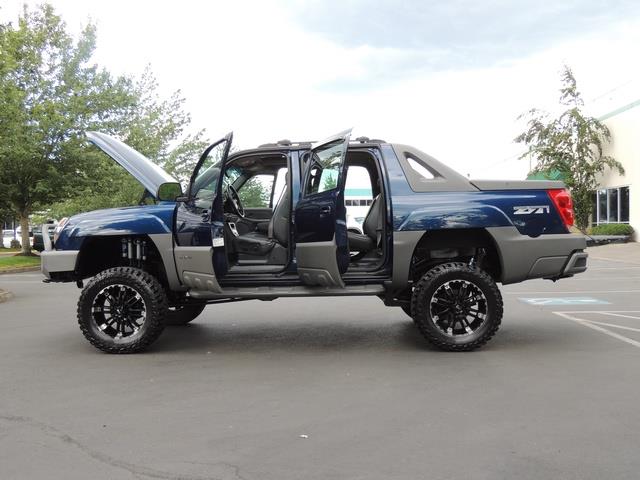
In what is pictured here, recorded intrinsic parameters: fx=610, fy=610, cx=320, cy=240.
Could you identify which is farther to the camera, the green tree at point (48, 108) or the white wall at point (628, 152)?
the white wall at point (628, 152)

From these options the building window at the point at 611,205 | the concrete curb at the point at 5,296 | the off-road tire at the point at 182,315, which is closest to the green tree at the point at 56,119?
the concrete curb at the point at 5,296

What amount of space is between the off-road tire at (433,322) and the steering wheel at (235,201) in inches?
95.2

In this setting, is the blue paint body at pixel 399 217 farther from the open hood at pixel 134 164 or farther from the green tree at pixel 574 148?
the green tree at pixel 574 148

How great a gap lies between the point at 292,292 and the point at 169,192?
155 cm

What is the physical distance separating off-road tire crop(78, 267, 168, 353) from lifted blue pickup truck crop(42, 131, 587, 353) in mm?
12

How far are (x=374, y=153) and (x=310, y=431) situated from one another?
3322 millimetres

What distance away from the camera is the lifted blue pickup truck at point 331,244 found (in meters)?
5.86

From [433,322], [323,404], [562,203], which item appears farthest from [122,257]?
[562,203]

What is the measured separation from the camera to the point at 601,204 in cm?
→ 3056

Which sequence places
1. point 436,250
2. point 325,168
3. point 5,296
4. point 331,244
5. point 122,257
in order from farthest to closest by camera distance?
point 5,296
point 122,257
point 436,250
point 325,168
point 331,244

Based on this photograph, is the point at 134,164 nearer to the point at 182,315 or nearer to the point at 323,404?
the point at 182,315

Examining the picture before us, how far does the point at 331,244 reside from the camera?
569cm

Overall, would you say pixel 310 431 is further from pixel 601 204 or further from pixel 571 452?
pixel 601 204

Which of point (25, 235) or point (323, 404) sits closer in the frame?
point (323, 404)
